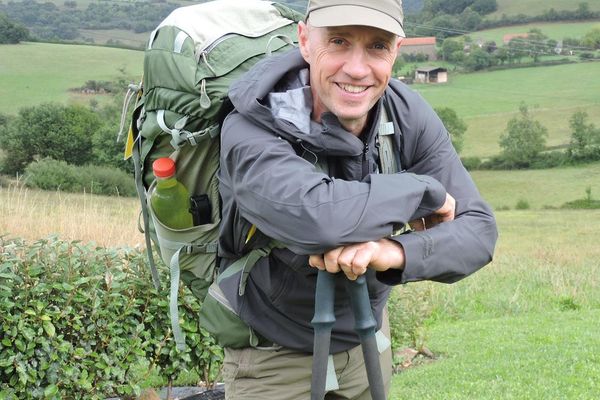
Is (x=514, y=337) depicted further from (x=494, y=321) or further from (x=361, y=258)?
(x=361, y=258)

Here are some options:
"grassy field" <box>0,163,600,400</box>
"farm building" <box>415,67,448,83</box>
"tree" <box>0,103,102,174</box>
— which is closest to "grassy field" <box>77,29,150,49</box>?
"tree" <box>0,103,102,174</box>

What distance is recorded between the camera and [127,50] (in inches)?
2931

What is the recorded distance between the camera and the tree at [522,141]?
209ft

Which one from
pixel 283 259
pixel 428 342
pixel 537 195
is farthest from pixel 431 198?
pixel 537 195

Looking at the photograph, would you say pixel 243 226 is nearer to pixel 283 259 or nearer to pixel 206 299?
pixel 283 259

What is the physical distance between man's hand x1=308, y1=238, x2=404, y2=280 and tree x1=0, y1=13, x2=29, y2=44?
240 feet

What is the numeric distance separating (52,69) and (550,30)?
58337 mm

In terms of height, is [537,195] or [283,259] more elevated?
[283,259]

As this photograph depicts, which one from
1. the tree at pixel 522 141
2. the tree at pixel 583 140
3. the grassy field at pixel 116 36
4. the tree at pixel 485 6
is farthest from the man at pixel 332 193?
the tree at pixel 485 6

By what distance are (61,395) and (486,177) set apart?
2372 inches

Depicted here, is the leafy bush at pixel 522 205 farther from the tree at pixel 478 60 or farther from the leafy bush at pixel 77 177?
the tree at pixel 478 60

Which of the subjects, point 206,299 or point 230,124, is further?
point 206,299

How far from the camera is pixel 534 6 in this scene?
109 meters

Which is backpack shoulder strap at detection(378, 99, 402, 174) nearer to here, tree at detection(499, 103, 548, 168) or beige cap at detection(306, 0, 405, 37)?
beige cap at detection(306, 0, 405, 37)
